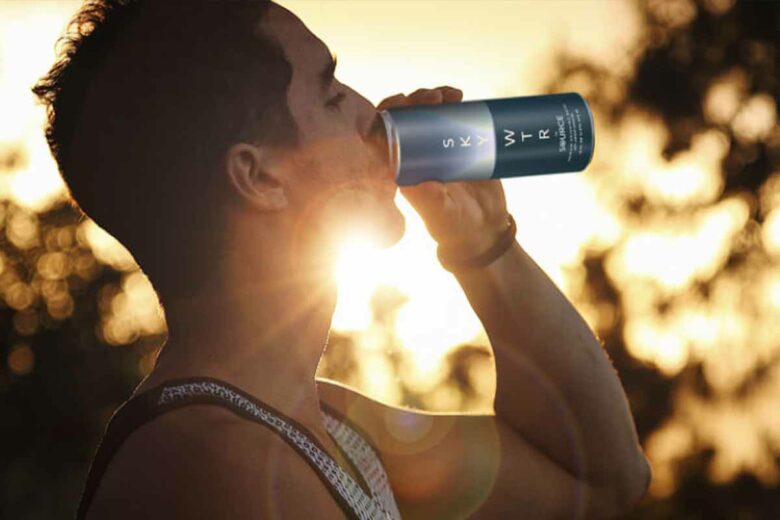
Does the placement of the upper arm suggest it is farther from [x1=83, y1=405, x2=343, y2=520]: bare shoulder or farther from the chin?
[x1=83, y1=405, x2=343, y2=520]: bare shoulder

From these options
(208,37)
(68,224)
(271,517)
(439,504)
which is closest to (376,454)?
(439,504)

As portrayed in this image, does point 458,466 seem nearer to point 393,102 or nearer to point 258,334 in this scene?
point 258,334

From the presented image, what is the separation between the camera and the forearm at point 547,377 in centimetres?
341

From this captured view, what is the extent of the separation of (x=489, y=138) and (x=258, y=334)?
0.74 metres

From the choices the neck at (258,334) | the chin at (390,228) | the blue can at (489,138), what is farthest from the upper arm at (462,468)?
the blue can at (489,138)

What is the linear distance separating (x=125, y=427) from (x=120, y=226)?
0.59m

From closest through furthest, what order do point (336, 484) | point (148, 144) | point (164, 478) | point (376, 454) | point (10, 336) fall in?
1. point (164, 478)
2. point (336, 484)
3. point (148, 144)
4. point (376, 454)
5. point (10, 336)

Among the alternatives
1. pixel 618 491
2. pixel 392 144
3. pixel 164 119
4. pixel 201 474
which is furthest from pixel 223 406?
pixel 618 491

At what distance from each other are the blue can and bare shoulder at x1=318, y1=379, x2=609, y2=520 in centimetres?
65

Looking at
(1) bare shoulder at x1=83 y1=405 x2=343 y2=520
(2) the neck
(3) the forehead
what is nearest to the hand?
(3) the forehead

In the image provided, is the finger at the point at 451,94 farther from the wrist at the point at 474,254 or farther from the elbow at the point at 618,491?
the elbow at the point at 618,491

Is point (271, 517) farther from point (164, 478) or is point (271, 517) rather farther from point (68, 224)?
point (68, 224)

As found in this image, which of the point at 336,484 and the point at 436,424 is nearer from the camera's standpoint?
the point at 336,484

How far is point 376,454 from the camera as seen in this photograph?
3.10m
